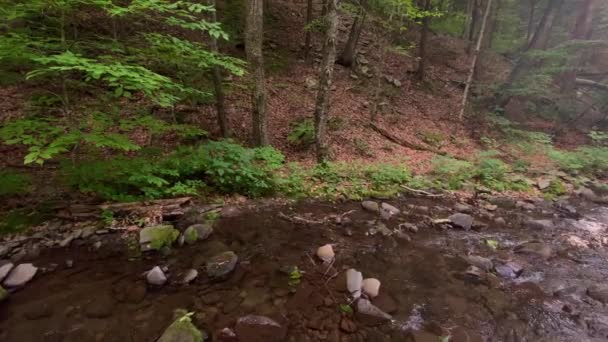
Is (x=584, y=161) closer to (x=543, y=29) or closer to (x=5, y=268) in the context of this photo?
(x=543, y=29)

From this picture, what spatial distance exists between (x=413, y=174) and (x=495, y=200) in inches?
91.1

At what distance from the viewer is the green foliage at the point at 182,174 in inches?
208

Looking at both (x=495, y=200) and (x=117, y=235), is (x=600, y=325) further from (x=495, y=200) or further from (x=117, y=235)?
(x=117, y=235)

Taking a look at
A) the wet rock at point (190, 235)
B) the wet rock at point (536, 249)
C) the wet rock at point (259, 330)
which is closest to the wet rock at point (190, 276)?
the wet rock at point (190, 235)

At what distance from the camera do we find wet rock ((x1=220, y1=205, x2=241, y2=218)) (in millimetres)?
5866

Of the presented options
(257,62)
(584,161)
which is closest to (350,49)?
(257,62)

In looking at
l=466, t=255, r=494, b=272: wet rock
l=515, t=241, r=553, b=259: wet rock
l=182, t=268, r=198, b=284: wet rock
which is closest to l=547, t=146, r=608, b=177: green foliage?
l=515, t=241, r=553, b=259: wet rock

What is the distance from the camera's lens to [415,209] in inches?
285

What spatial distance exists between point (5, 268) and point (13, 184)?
5.75ft

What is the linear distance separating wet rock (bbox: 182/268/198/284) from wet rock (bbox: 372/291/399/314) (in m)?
2.51

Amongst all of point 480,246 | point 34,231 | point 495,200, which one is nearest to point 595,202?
point 495,200

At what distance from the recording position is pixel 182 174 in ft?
20.4

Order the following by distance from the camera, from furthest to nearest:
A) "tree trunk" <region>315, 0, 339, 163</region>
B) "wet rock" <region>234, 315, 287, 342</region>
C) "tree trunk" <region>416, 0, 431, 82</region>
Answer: "tree trunk" <region>416, 0, 431, 82</region> < "tree trunk" <region>315, 0, 339, 163</region> < "wet rock" <region>234, 315, 287, 342</region>

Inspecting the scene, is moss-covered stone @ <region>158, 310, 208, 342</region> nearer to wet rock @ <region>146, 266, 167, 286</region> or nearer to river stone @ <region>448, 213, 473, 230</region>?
wet rock @ <region>146, 266, 167, 286</region>
